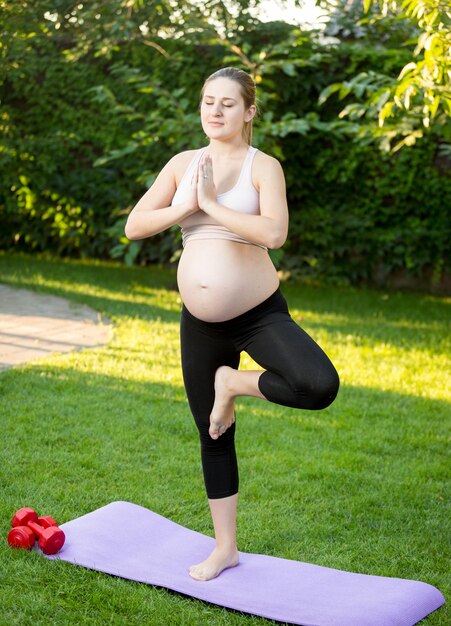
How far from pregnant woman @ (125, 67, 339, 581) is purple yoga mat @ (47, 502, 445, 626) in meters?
0.15

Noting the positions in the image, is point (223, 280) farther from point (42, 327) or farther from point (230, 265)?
point (42, 327)

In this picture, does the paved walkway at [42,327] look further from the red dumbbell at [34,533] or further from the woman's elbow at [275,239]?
the woman's elbow at [275,239]

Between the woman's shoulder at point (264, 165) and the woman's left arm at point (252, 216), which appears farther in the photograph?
the woman's shoulder at point (264, 165)

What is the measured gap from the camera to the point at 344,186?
375 inches

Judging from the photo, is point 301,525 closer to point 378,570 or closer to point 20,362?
point 378,570

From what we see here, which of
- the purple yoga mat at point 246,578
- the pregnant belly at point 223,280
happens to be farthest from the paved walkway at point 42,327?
the pregnant belly at point 223,280

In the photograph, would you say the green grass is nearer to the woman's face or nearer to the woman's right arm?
the woman's right arm

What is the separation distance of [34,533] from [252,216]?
134 cm

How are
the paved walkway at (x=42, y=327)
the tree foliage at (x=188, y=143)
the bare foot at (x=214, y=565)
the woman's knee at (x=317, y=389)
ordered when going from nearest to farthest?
the woman's knee at (x=317, y=389) → the bare foot at (x=214, y=565) → the paved walkway at (x=42, y=327) → the tree foliage at (x=188, y=143)

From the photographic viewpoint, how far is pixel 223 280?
2803 millimetres

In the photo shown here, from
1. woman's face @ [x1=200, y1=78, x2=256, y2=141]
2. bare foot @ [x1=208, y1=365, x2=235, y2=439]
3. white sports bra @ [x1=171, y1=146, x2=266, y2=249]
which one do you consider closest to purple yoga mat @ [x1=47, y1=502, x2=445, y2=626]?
bare foot @ [x1=208, y1=365, x2=235, y2=439]

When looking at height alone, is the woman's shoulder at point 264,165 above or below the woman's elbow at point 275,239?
above

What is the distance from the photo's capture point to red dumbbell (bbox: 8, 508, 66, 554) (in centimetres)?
310

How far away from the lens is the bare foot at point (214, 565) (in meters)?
3.04
